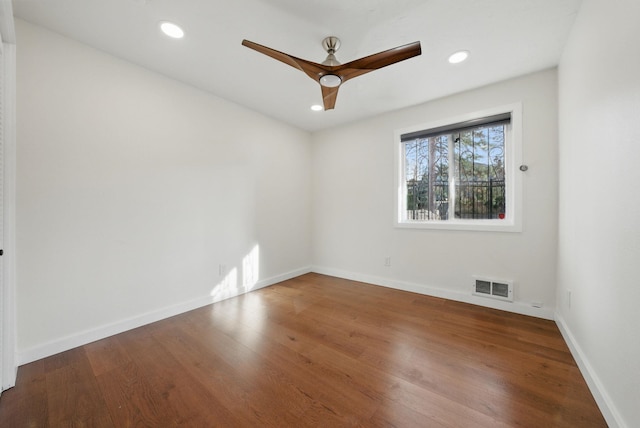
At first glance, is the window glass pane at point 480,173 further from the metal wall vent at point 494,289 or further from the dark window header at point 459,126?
the metal wall vent at point 494,289

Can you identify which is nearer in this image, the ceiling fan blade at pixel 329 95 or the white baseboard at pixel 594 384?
the white baseboard at pixel 594 384

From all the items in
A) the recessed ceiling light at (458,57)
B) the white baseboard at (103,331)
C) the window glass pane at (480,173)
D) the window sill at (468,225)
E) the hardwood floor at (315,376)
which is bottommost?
the hardwood floor at (315,376)

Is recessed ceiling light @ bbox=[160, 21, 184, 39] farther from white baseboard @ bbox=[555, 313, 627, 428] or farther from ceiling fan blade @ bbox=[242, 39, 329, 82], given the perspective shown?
white baseboard @ bbox=[555, 313, 627, 428]

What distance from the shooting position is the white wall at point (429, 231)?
2373 mm

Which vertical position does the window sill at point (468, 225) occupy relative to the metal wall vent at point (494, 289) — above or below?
above

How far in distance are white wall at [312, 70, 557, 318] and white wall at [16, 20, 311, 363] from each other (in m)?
1.32

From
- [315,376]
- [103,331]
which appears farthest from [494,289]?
[103,331]

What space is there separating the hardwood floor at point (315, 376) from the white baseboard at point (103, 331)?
7 centimetres

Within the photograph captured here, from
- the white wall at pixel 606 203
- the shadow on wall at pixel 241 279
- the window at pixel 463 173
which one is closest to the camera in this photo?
the white wall at pixel 606 203

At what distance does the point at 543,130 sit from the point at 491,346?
2090 millimetres

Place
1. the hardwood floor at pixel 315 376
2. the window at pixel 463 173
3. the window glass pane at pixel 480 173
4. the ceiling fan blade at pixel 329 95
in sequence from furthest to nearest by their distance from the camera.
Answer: the window glass pane at pixel 480 173
the window at pixel 463 173
the ceiling fan blade at pixel 329 95
the hardwood floor at pixel 315 376

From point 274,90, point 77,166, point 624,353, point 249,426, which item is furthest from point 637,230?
point 77,166

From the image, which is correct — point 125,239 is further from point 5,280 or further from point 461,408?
point 461,408

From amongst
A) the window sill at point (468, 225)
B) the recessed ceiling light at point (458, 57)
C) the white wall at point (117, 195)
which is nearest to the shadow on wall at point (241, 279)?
the white wall at point (117, 195)
